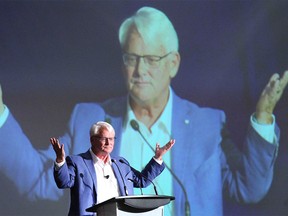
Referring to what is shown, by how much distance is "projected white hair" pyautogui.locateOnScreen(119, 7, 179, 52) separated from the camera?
5.82 m

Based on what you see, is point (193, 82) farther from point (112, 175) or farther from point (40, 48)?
point (112, 175)

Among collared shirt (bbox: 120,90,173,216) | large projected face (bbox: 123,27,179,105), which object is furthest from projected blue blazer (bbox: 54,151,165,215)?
large projected face (bbox: 123,27,179,105)

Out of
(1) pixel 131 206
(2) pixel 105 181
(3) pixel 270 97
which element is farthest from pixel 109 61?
(1) pixel 131 206

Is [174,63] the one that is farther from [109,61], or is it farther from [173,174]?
[173,174]

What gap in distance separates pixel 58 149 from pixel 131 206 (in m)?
0.41

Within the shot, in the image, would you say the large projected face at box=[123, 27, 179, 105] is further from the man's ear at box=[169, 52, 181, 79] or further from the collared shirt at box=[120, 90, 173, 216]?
the collared shirt at box=[120, 90, 173, 216]

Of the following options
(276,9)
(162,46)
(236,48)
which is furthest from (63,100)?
(276,9)

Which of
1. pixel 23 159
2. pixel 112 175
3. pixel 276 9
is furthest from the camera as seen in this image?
pixel 276 9

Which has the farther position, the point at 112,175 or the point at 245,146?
the point at 245,146

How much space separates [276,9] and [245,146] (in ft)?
4.01

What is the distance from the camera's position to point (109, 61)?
18.8ft

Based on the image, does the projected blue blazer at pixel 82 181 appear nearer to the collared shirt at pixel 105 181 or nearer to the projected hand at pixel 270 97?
the collared shirt at pixel 105 181

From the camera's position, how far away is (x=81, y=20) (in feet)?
18.9

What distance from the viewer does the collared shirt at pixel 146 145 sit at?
18.4 feet
